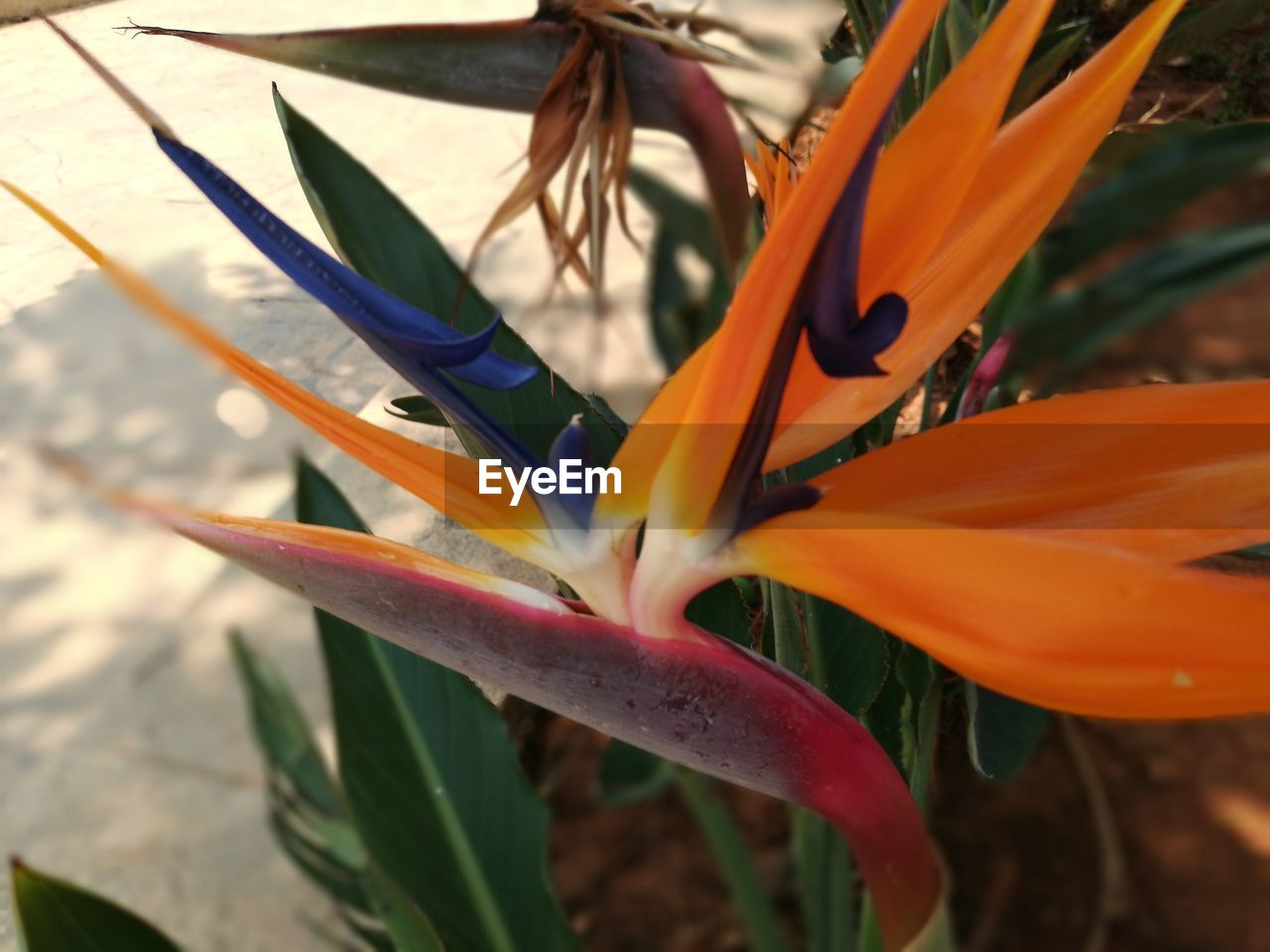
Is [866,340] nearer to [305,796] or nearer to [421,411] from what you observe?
[421,411]

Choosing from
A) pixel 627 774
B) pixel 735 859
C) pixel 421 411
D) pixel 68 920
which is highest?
pixel 421 411

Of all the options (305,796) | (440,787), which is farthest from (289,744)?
(440,787)

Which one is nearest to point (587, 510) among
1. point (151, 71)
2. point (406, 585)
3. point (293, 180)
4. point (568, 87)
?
point (406, 585)

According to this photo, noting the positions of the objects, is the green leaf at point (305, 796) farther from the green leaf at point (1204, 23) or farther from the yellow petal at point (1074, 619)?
the green leaf at point (1204, 23)

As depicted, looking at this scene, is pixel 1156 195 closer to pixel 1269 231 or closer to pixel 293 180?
pixel 1269 231

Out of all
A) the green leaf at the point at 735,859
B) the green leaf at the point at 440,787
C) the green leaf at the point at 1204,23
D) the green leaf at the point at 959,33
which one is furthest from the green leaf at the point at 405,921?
the green leaf at the point at 1204,23

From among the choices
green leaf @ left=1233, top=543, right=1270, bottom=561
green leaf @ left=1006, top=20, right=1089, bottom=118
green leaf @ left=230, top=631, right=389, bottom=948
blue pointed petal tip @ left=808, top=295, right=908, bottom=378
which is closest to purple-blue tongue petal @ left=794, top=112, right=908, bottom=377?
blue pointed petal tip @ left=808, top=295, right=908, bottom=378

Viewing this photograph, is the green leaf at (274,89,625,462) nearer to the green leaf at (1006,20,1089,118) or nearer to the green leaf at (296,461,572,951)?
the green leaf at (296,461,572,951)
